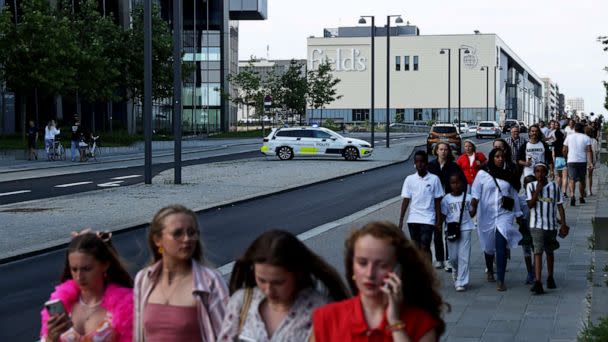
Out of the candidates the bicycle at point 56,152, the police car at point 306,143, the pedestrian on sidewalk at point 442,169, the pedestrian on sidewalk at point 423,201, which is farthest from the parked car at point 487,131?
the pedestrian on sidewalk at point 423,201

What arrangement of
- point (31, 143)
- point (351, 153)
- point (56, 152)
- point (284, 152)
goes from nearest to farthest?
1. point (31, 143)
2. point (351, 153)
3. point (284, 152)
4. point (56, 152)

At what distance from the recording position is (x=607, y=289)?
9.39 metres

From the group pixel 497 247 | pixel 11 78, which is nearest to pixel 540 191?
pixel 497 247

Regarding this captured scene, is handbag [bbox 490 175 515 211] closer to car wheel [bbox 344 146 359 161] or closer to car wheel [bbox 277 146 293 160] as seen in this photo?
car wheel [bbox 344 146 359 161]

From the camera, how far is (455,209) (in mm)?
11047

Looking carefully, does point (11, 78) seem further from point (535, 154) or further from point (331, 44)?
point (331, 44)

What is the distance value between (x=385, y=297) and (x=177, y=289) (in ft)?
3.87

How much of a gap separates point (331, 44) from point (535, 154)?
411ft

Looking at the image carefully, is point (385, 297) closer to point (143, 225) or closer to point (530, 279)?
point (530, 279)

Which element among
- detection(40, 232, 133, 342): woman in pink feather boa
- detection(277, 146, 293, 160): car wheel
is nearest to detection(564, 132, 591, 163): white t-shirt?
detection(40, 232, 133, 342): woman in pink feather boa

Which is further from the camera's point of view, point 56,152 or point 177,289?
point 56,152

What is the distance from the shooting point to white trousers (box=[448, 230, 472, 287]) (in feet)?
35.0

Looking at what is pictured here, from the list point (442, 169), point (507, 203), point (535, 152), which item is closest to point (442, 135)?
point (535, 152)

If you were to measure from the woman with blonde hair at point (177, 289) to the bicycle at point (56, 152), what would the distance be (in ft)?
125
